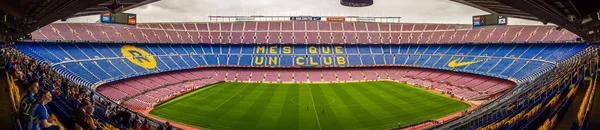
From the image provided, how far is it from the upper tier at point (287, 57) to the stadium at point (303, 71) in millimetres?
281

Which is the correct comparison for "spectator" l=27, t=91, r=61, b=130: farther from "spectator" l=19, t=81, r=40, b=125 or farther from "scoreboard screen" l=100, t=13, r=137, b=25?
"scoreboard screen" l=100, t=13, r=137, b=25

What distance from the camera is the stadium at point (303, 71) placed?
13.8 metres

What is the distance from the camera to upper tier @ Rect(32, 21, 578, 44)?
198ft

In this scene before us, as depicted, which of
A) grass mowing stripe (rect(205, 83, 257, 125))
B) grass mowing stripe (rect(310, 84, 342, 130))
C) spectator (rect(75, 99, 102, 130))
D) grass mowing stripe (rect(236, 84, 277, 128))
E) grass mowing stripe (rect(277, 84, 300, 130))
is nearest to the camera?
spectator (rect(75, 99, 102, 130))

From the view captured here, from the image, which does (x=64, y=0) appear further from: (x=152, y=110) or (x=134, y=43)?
(x=134, y=43)

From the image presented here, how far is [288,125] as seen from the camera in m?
27.7

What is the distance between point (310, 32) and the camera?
3076 inches

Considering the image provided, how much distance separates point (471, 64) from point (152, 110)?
4491 centimetres

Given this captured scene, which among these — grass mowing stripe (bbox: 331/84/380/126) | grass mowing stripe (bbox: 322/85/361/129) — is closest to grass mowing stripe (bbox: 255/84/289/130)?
grass mowing stripe (bbox: 322/85/361/129)

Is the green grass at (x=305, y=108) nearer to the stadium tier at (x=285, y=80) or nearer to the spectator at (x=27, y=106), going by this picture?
the stadium tier at (x=285, y=80)

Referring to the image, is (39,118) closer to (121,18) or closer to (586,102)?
(586,102)

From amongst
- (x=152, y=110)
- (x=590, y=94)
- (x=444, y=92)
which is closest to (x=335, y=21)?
(x=444, y=92)

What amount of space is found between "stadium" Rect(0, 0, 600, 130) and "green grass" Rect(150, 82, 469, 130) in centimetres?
17

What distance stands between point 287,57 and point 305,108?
1388 inches
